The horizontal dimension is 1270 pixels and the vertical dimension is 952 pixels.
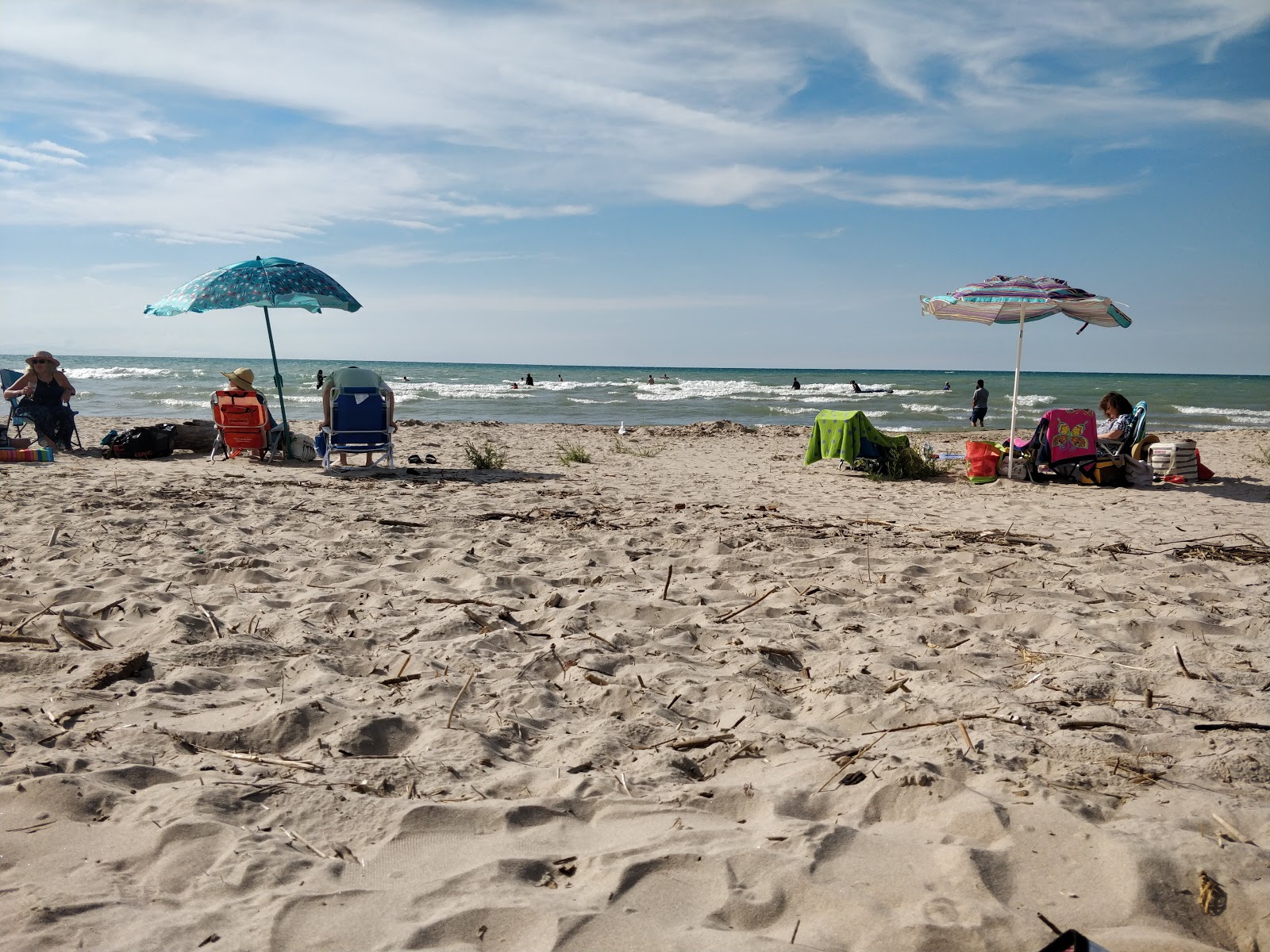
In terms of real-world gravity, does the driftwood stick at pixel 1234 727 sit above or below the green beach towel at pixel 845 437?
below

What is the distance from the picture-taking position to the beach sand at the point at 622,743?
1686mm

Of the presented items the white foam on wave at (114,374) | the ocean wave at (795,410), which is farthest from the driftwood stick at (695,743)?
the white foam on wave at (114,374)

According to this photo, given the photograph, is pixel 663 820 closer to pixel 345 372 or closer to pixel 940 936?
pixel 940 936

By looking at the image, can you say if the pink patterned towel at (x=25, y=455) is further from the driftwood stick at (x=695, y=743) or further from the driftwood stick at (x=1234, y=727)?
the driftwood stick at (x=1234, y=727)

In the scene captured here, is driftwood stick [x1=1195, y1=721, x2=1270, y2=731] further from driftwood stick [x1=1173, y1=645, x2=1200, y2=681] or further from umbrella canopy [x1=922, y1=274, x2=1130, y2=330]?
umbrella canopy [x1=922, y1=274, x2=1130, y2=330]

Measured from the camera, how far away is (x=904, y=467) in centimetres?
876

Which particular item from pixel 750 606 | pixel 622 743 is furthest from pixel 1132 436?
pixel 622 743

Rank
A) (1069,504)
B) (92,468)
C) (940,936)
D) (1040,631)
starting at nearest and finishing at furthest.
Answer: (940,936) < (1040,631) < (1069,504) < (92,468)

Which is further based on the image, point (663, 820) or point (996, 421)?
point (996, 421)

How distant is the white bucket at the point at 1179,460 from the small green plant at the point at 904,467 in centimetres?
200

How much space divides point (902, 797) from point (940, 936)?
53cm

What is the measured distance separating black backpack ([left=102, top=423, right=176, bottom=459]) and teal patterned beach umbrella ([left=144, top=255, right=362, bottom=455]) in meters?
1.48

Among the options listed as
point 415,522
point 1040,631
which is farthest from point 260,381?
point 1040,631

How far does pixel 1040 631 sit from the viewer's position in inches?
133
